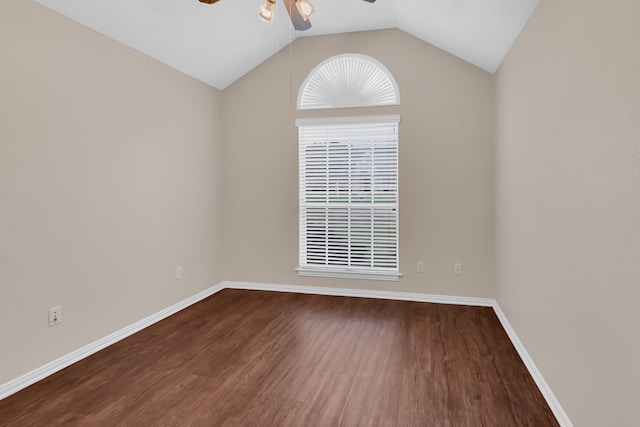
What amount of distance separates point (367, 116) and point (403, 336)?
2.41 m

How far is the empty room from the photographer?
5.99 ft

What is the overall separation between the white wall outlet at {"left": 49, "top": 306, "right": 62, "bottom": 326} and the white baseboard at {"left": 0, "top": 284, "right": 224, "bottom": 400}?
0.27m

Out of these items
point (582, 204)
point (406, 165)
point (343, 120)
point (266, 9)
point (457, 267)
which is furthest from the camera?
point (343, 120)

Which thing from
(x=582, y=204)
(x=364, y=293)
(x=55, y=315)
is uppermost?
(x=582, y=204)

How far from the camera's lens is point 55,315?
2656 mm

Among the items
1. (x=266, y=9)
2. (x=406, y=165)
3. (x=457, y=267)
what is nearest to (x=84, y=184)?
(x=266, y=9)

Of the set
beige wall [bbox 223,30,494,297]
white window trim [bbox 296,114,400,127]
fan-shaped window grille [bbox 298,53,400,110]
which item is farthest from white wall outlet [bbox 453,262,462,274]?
fan-shaped window grille [bbox 298,53,400,110]

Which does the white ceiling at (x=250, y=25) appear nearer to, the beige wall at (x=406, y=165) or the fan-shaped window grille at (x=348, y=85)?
the beige wall at (x=406, y=165)

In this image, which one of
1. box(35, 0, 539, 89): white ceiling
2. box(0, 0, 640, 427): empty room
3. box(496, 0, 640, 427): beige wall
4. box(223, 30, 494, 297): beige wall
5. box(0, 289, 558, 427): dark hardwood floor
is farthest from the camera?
box(223, 30, 494, 297): beige wall

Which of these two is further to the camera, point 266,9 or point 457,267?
point 457,267

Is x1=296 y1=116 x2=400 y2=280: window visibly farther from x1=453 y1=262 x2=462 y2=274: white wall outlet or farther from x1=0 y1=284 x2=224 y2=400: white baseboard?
x1=0 y1=284 x2=224 y2=400: white baseboard

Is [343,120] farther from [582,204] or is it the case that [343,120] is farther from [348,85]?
[582,204]

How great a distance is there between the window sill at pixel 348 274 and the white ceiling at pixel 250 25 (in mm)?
2412

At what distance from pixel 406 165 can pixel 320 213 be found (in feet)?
3.78
